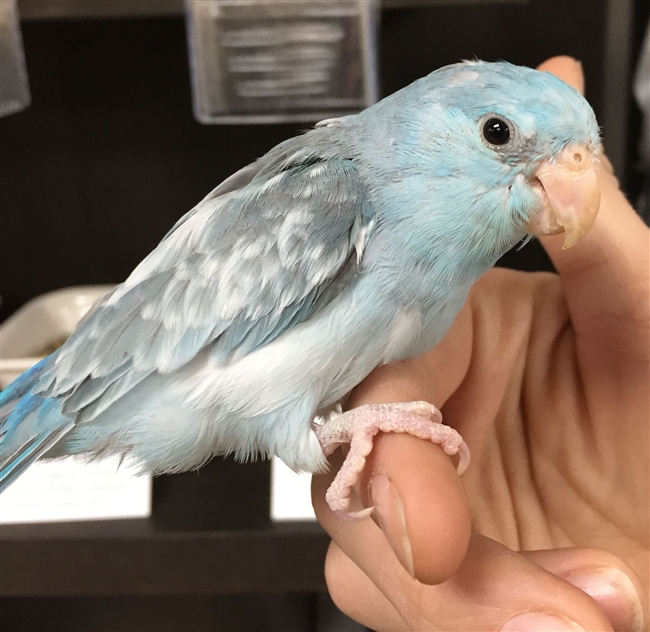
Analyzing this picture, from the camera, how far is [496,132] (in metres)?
0.54

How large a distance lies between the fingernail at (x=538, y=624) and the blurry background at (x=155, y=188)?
0.48m

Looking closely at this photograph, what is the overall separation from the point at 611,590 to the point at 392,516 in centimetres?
21

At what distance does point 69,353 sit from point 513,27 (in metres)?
1.10

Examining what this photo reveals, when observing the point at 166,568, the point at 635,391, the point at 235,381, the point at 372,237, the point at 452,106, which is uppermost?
the point at 452,106

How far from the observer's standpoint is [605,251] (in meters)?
0.79

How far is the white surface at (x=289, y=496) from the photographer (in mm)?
960

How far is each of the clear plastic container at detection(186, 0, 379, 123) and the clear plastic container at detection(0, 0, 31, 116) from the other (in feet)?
0.90

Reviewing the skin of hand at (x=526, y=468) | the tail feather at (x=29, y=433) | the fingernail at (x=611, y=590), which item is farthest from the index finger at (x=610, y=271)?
the tail feather at (x=29, y=433)

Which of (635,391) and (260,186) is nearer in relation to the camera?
(260,186)

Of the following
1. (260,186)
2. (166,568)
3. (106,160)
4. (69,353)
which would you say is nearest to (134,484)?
(166,568)

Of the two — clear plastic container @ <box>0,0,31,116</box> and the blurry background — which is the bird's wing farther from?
clear plastic container @ <box>0,0,31,116</box>

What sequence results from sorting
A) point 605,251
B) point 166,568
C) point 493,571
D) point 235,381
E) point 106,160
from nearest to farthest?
point 493,571 → point 235,381 → point 605,251 → point 166,568 → point 106,160

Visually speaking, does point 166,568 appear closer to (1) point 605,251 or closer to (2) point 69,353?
(2) point 69,353

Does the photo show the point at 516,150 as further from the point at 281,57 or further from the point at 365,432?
the point at 281,57
